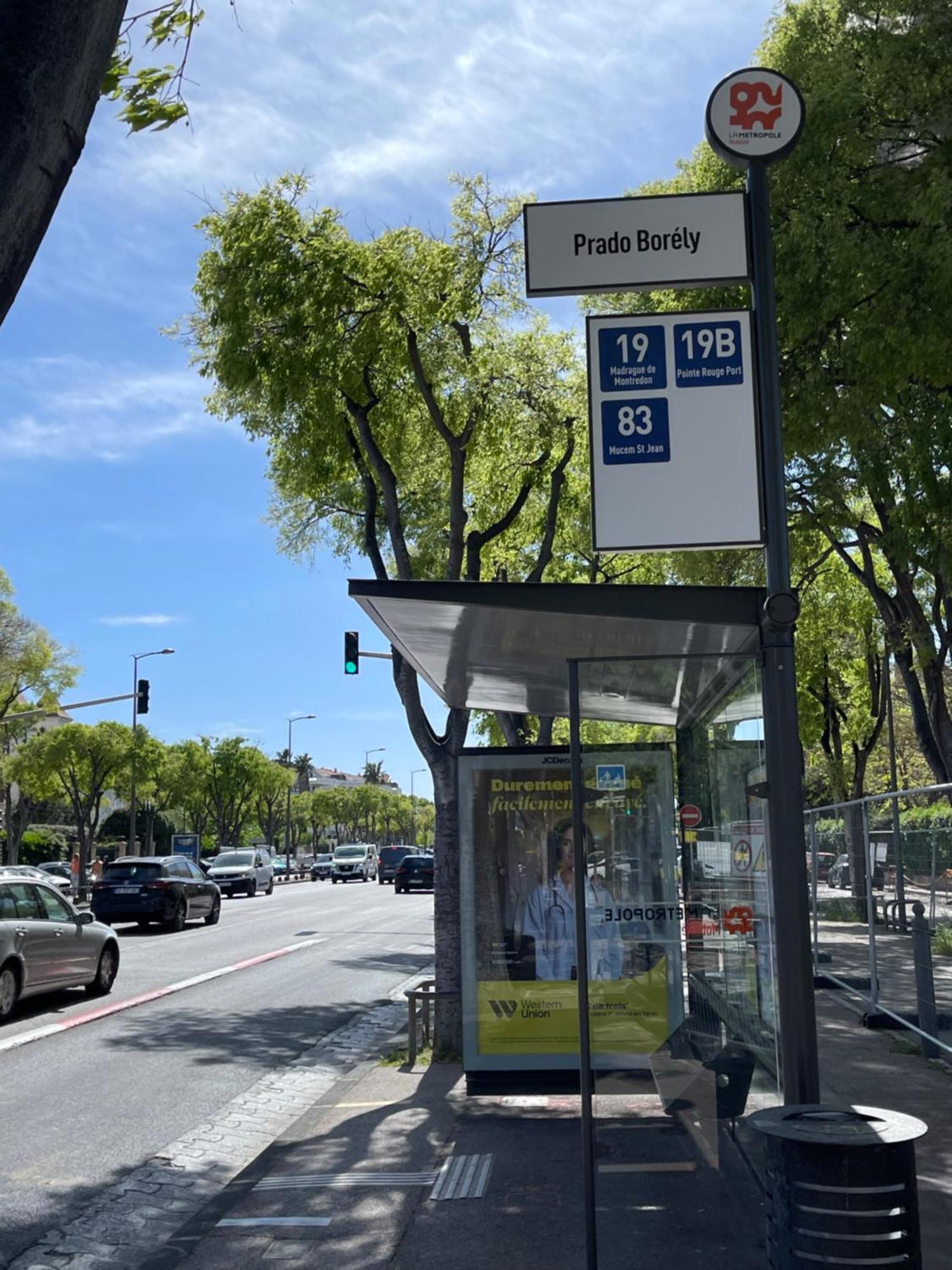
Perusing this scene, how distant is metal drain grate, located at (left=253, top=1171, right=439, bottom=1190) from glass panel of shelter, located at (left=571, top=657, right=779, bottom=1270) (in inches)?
36.6

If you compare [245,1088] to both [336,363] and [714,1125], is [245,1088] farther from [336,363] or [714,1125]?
[336,363]

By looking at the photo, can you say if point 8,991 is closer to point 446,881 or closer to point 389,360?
point 446,881

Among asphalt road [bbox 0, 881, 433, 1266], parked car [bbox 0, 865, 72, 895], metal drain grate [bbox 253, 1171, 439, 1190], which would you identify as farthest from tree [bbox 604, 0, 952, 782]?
parked car [bbox 0, 865, 72, 895]

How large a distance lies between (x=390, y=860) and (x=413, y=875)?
51.0 ft

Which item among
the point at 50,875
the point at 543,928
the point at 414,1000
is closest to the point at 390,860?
the point at 50,875

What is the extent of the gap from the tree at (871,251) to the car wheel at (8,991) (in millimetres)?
9463

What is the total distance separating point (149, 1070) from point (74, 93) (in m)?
8.61

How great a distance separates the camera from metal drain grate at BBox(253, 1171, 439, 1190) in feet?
21.6

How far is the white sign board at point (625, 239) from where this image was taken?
5.52 metres

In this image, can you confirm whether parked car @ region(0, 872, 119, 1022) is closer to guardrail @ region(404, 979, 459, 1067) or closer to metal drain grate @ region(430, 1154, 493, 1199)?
guardrail @ region(404, 979, 459, 1067)

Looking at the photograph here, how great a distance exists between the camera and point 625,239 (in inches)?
219

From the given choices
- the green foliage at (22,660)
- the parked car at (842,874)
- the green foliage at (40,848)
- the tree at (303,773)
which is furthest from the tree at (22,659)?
the tree at (303,773)

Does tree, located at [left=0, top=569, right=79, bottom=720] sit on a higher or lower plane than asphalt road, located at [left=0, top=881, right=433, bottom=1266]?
higher

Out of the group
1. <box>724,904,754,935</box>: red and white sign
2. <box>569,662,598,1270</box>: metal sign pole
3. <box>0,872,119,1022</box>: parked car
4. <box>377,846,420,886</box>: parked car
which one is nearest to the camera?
<box>569,662,598,1270</box>: metal sign pole
